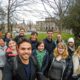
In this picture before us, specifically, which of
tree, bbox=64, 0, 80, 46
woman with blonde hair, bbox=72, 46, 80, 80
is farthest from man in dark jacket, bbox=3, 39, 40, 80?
tree, bbox=64, 0, 80, 46

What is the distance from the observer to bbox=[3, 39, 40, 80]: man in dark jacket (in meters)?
3.22

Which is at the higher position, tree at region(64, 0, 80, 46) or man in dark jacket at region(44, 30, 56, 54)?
tree at region(64, 0, 80, 46)

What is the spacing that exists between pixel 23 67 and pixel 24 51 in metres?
0.18

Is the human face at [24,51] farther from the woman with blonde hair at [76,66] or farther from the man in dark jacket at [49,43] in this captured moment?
the man in dark jacket at [49,43]

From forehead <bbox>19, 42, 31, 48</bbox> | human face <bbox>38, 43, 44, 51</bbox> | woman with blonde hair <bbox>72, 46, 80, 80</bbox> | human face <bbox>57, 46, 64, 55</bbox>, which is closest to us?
forehead <bbox>19, 42, 31, 48</bbox>

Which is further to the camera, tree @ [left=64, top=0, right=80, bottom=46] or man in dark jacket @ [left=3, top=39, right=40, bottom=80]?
tree @ [left=64, top=0, right=80, bottom=46]

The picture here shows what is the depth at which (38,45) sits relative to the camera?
8.34 meters

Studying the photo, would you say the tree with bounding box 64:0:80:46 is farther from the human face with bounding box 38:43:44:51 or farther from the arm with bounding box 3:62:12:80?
the arm with bounding box 3:62:12:80

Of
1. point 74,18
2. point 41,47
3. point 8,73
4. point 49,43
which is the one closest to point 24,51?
point 8,73

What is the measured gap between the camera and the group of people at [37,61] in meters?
3.26

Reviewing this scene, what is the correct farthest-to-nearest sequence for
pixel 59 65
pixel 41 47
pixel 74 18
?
1. pixel 74 18
2. pixel 41 47
3. pixel 59 65

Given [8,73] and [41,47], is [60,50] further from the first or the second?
[8,73]

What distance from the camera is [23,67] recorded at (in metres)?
3.27

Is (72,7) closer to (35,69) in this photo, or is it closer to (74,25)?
(74,25)
